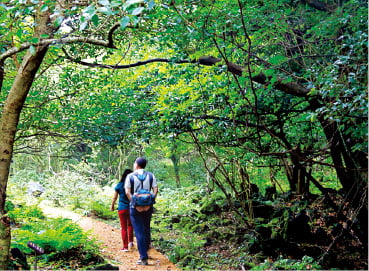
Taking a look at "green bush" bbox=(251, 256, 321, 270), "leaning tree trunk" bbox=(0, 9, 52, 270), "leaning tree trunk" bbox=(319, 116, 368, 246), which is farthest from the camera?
"green bush" bbox=(251, 256, 321, 270)

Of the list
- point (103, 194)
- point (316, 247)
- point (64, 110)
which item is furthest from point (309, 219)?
point (103, 194)

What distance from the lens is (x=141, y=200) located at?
19.0 feet

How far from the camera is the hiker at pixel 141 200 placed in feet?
19.0

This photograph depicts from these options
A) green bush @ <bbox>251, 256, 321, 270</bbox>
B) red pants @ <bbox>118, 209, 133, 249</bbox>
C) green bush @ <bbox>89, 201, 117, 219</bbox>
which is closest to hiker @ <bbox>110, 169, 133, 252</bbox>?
red pants @ <bbox>118, 209, 133, 249</bbox>

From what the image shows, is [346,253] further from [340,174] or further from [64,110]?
[64,110]

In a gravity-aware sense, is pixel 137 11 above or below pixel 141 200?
above

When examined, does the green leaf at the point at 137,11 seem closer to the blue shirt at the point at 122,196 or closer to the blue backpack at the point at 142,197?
the blue backpack at the point at 142,197

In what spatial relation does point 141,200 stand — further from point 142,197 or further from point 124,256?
point 124,256

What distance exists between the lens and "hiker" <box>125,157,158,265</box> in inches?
228

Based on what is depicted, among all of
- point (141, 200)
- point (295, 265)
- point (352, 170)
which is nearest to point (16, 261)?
point (141, 200)

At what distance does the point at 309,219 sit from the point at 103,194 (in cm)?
901

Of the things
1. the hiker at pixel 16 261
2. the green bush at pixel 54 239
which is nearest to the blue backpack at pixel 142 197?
the green bush at pixel 54 239

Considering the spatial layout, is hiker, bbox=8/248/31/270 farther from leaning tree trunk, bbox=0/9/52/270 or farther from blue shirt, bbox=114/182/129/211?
blue shirt, bbox=114/182/129/211

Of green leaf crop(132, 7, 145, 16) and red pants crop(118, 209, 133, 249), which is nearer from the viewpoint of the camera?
green leaf crop(132, 7, 145, 16)
